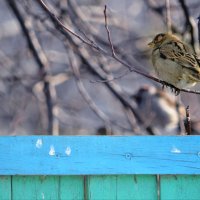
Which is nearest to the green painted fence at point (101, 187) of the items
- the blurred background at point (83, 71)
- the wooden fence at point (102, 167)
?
the wooden fence at point (102, 167)

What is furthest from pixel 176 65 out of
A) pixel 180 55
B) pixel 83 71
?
pixel 83 71

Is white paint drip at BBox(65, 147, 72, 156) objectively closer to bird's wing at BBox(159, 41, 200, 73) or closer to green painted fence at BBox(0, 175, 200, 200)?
green painted fence at BBox(0, 175, 200, 200)

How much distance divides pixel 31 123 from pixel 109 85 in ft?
6.51

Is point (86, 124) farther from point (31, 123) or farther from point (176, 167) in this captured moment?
point (176, 167)

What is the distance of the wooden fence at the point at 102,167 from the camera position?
4859mm

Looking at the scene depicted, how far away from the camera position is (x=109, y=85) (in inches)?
346

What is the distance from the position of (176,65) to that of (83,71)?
3550mm

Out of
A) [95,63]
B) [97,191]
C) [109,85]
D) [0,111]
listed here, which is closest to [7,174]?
[97,191]

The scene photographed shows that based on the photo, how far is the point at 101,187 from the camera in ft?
16.1

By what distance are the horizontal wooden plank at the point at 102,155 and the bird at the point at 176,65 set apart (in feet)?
A: 4.82

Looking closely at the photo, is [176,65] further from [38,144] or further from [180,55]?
[38,144]

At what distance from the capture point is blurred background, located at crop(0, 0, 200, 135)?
8.89 meters

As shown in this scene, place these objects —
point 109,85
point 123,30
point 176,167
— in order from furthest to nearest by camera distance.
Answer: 1. point 123,30
2. point 109,85
3. point 176,167

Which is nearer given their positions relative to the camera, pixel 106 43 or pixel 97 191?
pixel 97 191
